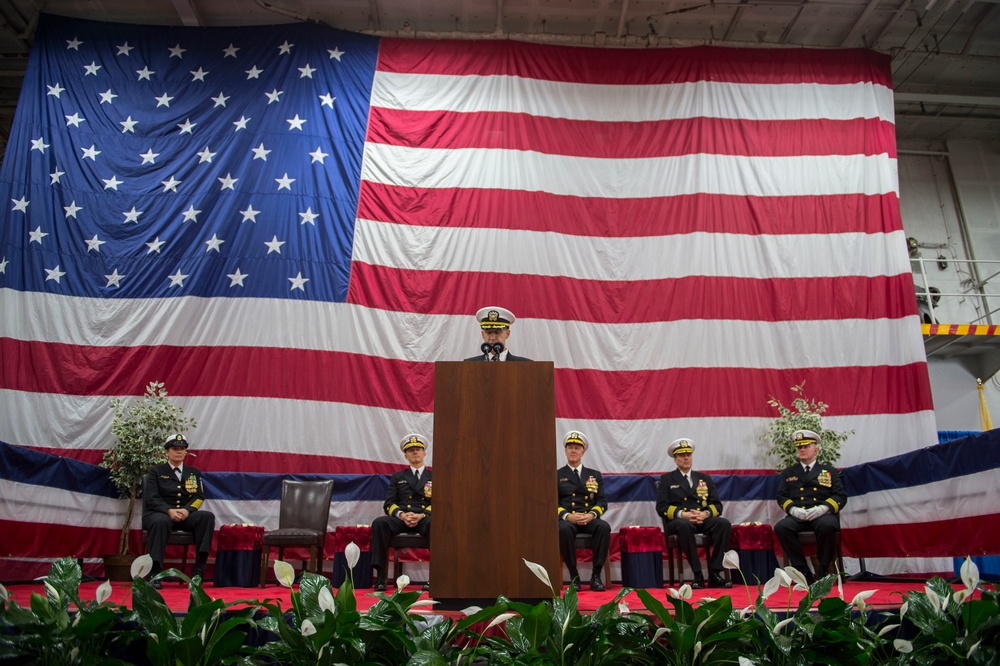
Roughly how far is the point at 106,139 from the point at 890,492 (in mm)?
8193

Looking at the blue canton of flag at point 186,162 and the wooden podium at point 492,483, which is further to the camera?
the blue canton of flag at point 186,162

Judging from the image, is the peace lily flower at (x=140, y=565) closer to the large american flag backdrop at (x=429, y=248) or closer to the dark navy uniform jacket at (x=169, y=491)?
the dark navy uniform jacket at (x=169, y=491)

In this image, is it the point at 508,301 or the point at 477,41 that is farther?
the point at 477,41

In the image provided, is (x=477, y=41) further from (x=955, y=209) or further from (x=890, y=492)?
(x=955, y=209)

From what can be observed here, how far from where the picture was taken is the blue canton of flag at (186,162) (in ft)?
22.7

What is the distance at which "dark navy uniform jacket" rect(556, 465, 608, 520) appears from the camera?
18.2 ft

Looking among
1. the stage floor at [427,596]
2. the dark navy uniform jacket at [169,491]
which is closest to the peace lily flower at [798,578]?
the stage floor at [427,596]

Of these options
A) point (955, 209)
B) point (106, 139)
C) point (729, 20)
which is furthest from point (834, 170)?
point (106, 139)

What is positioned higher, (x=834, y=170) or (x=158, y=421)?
(x=834, y=170)

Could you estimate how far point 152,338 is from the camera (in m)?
6.68

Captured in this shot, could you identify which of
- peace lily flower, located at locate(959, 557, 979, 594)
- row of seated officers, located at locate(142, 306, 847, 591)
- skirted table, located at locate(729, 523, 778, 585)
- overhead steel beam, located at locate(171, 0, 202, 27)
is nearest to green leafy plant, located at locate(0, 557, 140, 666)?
peace lily flower, located at locate(959, 557, 979, 594)

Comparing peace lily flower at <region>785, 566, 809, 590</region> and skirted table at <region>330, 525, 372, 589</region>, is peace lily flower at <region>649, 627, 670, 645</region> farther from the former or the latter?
skirted table at <region>330, 525, 372, 589</region>

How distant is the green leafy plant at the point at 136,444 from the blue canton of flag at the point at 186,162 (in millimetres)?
1249

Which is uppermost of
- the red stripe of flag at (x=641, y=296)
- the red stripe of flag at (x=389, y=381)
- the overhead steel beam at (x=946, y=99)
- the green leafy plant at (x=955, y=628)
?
the overhead steel beam at (x=946, y=99)
